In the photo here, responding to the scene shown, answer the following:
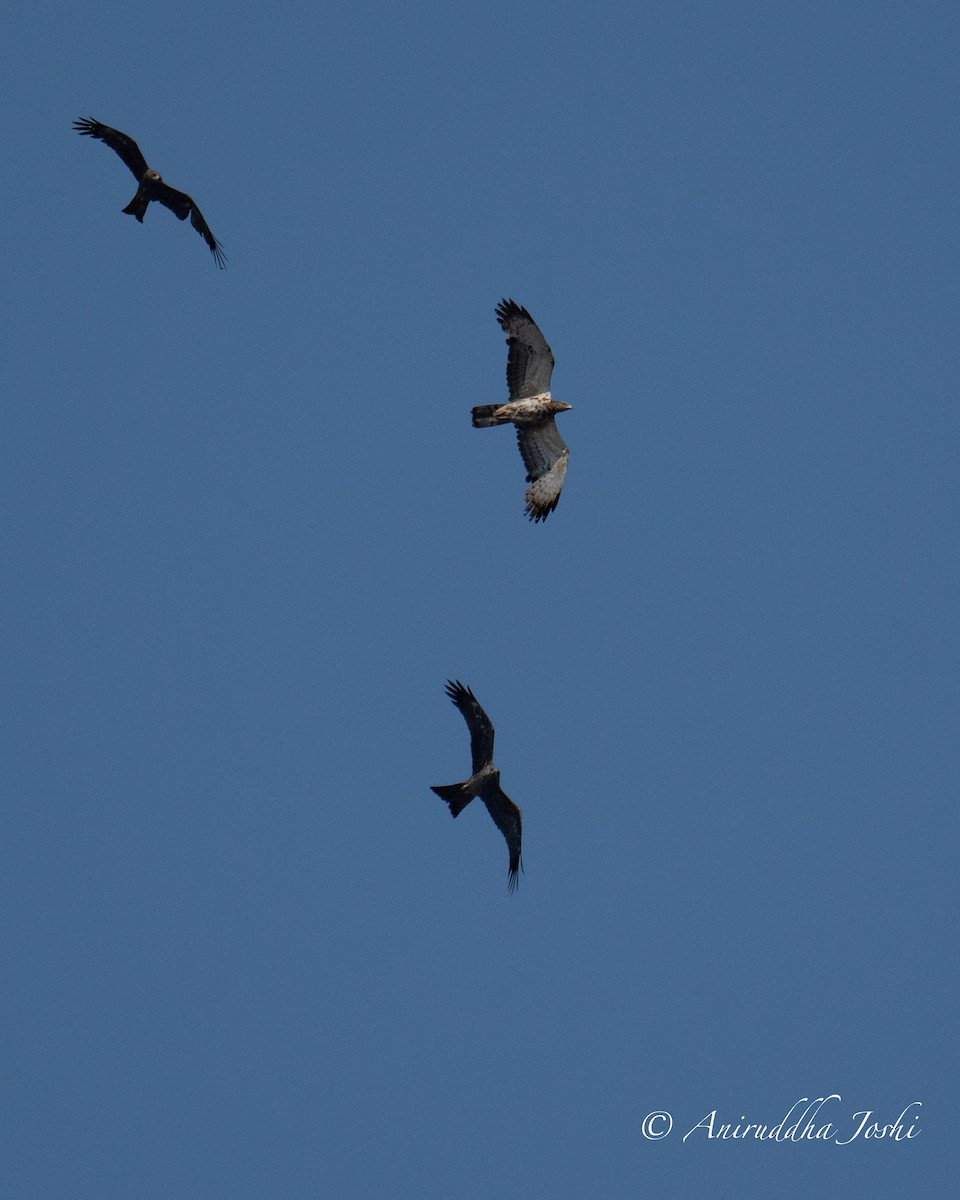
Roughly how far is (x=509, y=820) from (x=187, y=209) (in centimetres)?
1045

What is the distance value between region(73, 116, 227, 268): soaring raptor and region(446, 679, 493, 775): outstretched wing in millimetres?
7757

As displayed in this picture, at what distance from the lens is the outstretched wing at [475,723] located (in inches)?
1240

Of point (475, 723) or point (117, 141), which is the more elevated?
point (117, 141)

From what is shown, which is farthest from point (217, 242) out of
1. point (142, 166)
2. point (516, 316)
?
point (516, 316)

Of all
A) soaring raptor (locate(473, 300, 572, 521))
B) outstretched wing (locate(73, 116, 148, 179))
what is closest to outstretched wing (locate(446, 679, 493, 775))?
soaring raptor (locate(473, 300, 572, 521))

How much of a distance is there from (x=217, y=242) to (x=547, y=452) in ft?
20.6

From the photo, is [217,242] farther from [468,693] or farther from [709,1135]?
[709,1135]

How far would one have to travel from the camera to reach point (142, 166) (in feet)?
112

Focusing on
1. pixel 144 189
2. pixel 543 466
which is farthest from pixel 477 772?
pixel 144 189

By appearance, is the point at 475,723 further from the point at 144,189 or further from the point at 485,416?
the point at 144,189

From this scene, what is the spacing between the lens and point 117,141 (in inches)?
1331

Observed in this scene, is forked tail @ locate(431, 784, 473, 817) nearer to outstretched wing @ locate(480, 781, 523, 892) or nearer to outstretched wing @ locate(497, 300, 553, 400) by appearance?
outstretched wing @ locate(480, 781, 523, 892)

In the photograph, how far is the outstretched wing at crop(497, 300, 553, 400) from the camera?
106 feet

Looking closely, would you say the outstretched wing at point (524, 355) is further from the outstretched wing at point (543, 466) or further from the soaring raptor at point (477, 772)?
the soaring raptor at point (477, 772)
